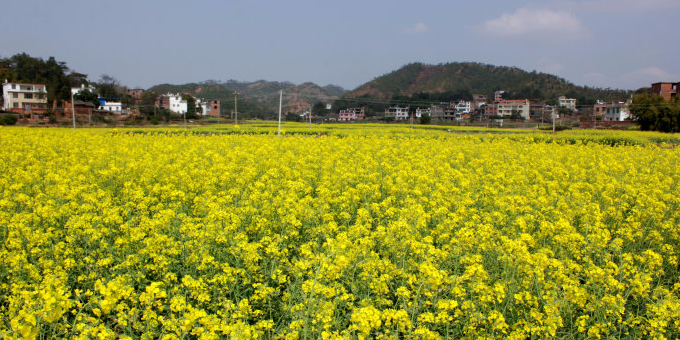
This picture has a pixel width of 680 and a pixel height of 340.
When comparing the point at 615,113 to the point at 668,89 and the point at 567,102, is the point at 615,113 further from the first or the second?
the point at 567,102

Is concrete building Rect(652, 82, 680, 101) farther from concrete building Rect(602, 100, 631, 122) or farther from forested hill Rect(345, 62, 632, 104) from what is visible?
forested hill Rect(345, 62, 632, 104)

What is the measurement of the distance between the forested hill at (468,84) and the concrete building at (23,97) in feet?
304

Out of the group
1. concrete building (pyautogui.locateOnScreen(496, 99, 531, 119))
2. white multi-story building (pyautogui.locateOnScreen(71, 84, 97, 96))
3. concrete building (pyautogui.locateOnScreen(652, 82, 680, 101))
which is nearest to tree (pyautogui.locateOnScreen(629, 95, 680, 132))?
concrete building (pyautogui.locateOnScreen(652, 82, 680, 101))

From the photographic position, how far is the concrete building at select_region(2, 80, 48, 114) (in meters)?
73.9

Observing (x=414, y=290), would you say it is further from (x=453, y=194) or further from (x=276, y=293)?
(x=453, y=194)

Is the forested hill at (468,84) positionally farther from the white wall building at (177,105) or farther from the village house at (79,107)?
the village house at (79,107)

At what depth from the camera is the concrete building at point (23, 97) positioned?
73.9 metres

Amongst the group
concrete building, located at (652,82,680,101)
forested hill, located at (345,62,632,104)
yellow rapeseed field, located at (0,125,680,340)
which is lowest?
yellow rapeseed field, located at (0,125,680,340)

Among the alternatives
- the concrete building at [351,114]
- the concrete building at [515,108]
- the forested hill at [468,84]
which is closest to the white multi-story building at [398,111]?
the concrete building at [351,114]

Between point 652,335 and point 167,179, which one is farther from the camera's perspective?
point 167,179

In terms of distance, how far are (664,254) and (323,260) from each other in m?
5.63

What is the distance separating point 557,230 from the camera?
20.3 feet

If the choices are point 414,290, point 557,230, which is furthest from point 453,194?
point 414,290

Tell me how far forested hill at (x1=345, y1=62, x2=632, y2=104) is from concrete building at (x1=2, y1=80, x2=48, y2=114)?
9262cm
